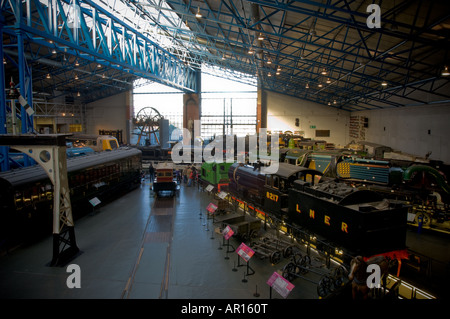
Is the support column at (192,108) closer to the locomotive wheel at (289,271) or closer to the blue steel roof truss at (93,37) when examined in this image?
the blue steel roof truss at (93,37)

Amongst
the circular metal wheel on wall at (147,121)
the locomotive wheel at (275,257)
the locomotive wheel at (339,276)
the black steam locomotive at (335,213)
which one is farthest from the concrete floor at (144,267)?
the circular metal wheel on wall at (147,121)

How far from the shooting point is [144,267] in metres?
9.27

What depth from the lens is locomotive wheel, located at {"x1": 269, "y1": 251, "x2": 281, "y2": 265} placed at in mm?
9219

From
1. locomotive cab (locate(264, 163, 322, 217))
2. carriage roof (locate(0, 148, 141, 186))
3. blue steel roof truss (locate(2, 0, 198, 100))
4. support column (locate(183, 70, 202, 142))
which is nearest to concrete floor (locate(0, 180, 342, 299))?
locomotive cab (locate(264, 163, 322, 217))

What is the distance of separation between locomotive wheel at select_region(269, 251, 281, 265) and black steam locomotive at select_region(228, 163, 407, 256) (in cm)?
125

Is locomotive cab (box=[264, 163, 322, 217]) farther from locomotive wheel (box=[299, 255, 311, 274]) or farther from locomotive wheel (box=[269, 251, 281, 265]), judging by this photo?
locomotive wheel (box=[299, 255, 311, 274])

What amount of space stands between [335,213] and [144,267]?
6.72m

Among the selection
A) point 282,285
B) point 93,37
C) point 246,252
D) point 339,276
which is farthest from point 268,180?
point 93,37

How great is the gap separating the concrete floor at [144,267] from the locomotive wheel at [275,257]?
16 cm

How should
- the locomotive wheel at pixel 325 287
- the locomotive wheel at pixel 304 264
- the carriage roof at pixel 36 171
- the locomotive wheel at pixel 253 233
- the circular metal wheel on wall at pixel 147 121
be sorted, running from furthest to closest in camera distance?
the circular metal wheel on wall at pixel 147 121 → the locomotive wheel at pixel 253 233 → the carriage roof at pixel 36 171 → the locomotive wheel at pixel 304 264 → the locomotive wheel at pixel 325 287

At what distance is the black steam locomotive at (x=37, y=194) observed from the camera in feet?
32.7

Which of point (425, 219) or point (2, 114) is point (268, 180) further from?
point (2, 114)

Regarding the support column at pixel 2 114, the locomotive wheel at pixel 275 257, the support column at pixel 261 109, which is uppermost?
the support column at pixel 261 109

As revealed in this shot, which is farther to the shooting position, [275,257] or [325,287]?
[275,257]
